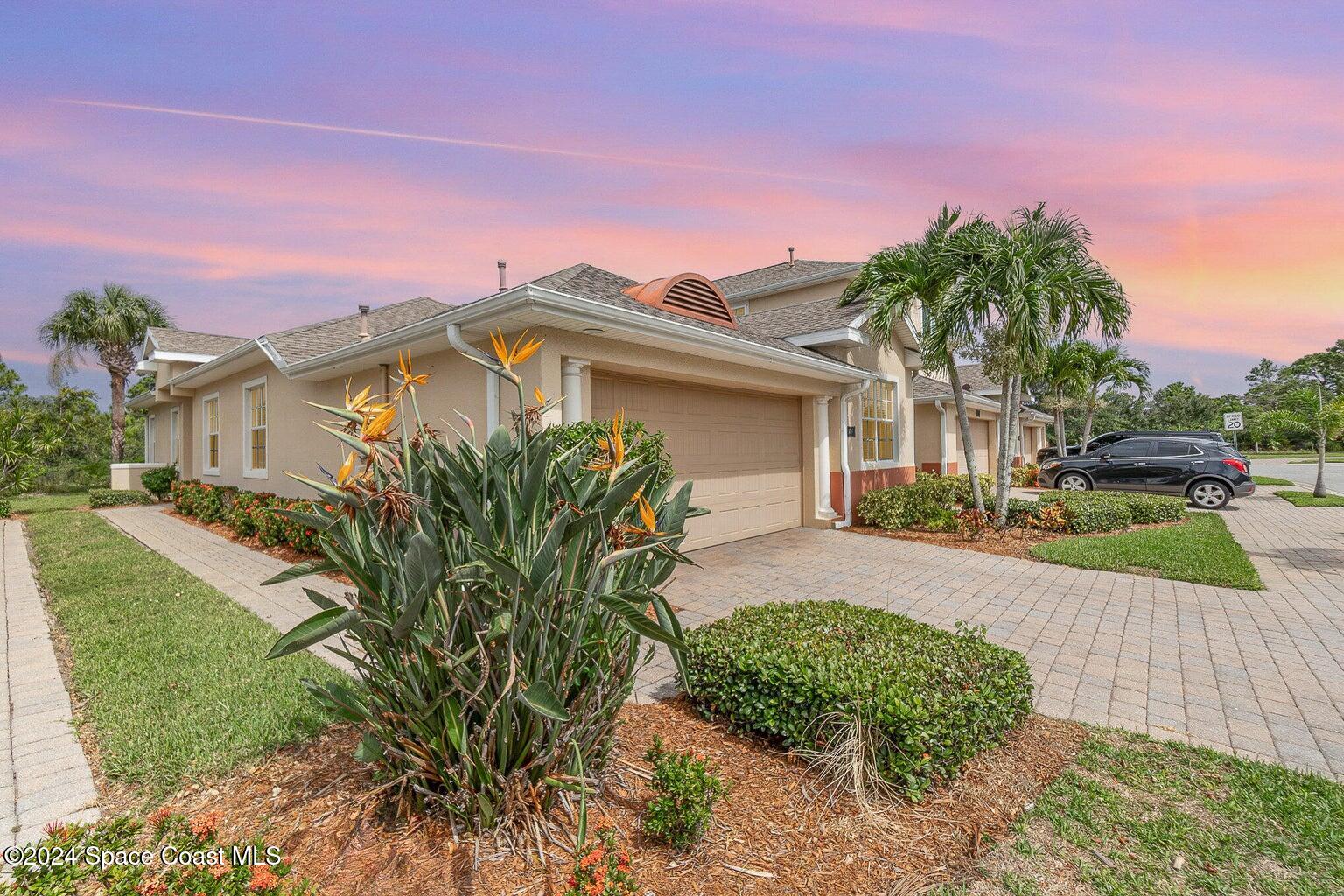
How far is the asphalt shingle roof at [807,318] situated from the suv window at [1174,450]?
31.8 feet

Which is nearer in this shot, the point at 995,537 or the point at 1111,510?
the point at 995,537

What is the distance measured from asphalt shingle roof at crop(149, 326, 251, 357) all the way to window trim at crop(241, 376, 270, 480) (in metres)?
3.08

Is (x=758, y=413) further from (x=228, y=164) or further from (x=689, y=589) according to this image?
(x=228, y=164)

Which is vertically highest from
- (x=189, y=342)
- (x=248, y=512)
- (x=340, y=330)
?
(x=189, y=342)

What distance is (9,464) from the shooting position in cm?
1395

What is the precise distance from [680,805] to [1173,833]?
→ 217cm

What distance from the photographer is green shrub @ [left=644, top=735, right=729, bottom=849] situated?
2.29 metres

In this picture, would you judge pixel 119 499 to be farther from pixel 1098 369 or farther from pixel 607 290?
pixel 1098 369

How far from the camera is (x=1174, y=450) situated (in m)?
15.2

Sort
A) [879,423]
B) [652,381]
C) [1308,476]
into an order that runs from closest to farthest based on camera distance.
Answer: [652,381], [879,423], [1308,476]

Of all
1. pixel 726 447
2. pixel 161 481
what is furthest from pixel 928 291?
pixel 161 481

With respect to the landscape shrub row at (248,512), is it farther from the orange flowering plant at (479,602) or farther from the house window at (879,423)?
the house window at (879,423)

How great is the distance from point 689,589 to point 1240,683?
4.71m

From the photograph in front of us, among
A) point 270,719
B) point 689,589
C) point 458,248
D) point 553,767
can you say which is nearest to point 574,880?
point 553,767
